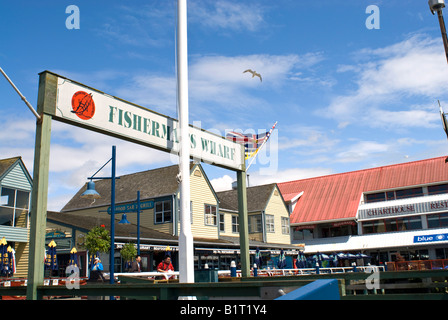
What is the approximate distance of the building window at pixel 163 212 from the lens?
93.0 ft

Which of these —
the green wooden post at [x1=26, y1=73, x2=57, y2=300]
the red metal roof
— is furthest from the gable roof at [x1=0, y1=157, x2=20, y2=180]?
the red metal roof

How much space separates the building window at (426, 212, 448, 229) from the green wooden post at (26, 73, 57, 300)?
40188 mm

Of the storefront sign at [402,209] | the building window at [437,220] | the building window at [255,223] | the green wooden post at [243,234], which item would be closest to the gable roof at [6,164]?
the green wooden post at [243,234]

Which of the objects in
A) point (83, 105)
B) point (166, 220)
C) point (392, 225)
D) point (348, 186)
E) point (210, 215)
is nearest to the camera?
point (83, 105)

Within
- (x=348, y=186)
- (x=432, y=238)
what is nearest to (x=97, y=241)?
(x=432, y=238)

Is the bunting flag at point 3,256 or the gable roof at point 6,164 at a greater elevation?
the gable roof at point 6,164

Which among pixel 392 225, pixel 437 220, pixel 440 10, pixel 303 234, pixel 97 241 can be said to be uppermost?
pixel 440 10

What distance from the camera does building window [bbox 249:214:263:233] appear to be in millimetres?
38656

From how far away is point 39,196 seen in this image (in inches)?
249

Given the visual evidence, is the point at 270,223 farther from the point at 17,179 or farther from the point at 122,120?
the point at 122,120

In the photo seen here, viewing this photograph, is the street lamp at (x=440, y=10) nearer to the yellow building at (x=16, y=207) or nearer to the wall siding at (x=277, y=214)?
the yellow building at (x=16, y=207)

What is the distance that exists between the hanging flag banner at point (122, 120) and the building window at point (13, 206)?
18209mm

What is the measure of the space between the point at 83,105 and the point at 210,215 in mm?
24291

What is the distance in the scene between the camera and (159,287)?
4809 mm
